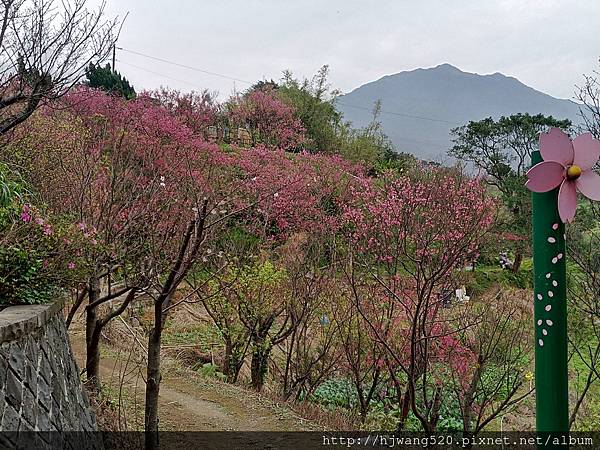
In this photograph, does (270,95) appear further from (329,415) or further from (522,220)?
(329,415)

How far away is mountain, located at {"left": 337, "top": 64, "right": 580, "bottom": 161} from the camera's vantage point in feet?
47.4

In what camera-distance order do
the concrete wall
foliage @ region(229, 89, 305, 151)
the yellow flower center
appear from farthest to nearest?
foliage @ region(229, 89, 305, 151) → the concrete wall → the yellow flower center

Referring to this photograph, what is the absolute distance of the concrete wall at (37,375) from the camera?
6.64ft

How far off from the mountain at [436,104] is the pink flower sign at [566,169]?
4.01 m

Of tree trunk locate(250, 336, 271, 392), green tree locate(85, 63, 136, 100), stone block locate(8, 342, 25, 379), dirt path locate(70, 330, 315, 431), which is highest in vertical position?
green tree locate(85, 63, 136, 100)

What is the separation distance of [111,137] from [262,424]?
428 cm

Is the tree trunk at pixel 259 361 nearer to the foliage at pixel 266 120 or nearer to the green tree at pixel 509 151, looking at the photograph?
the green tree at pixel 509 151

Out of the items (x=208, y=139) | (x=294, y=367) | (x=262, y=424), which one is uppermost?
(x=208, y=139)

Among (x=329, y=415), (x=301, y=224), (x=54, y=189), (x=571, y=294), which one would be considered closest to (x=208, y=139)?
(x=301, y=224)

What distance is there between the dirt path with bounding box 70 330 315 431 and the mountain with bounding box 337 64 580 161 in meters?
3.91

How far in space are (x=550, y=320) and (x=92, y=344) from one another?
314 centimetres

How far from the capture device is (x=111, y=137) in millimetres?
6859

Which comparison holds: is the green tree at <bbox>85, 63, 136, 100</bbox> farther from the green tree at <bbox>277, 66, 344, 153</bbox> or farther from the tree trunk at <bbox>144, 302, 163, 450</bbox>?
the tree trunk at <bbox>144, 302, 163, 450</bbox>

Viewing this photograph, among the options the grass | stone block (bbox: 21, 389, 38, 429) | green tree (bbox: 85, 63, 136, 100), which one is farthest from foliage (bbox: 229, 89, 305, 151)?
stone block (bbox: 21, 389, 38, 429)
